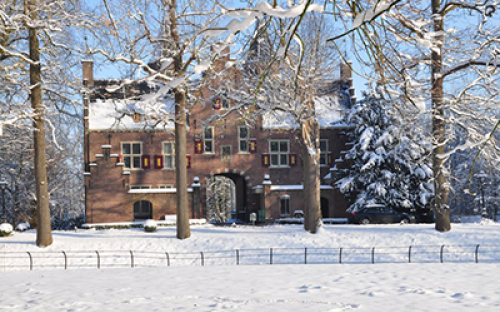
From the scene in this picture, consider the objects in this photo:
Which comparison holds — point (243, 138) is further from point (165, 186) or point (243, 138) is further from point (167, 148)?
point (165, 186)

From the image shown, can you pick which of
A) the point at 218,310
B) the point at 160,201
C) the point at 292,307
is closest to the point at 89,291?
the point at 218,310

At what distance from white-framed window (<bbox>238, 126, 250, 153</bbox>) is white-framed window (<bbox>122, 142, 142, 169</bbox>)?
6.59m

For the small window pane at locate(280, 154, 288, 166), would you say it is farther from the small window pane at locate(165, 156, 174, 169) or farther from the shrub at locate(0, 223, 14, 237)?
the shrub at locate(0, 223, 14, 237)

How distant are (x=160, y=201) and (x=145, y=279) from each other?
60.7 ft

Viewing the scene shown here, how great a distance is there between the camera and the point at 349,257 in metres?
17.9

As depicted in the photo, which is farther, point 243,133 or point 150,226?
point 243,133

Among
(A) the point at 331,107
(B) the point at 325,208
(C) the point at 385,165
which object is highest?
(A) the point at 331,107

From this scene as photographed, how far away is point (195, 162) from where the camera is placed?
106ft

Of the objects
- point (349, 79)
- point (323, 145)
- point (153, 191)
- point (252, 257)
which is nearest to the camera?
point (252, 257)

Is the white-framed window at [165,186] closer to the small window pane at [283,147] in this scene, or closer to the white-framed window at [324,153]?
the small window pane at [283,147]

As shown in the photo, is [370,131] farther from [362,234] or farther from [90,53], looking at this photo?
[90,53]

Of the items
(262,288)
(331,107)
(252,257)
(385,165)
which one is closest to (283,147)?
(331,107)

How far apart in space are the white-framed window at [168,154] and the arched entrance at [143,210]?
269 centimetres

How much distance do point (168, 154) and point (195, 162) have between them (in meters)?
1.85
